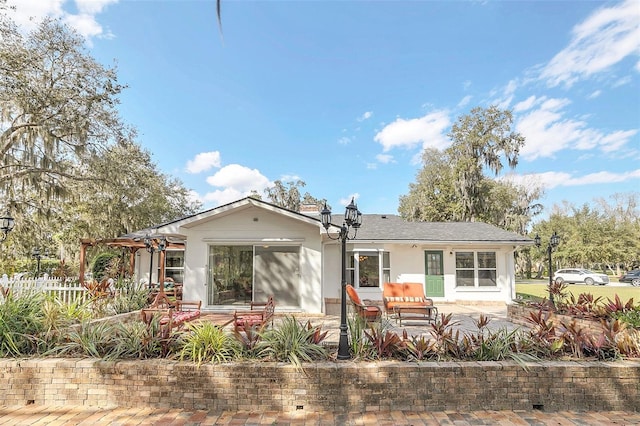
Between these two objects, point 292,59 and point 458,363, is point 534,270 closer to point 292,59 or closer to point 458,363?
point 292,59

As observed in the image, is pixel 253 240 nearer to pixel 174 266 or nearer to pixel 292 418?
pixel 292 418

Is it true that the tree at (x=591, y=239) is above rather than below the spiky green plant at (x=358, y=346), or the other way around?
above

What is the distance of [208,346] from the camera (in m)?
4.39

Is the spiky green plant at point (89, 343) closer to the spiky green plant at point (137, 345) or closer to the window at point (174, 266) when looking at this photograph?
the spiky green plant at point (137, 345)

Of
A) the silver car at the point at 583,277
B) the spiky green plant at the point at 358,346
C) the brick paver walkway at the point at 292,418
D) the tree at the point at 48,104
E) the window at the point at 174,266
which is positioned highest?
the tree at the point at 48,104

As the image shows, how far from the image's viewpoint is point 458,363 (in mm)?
4219

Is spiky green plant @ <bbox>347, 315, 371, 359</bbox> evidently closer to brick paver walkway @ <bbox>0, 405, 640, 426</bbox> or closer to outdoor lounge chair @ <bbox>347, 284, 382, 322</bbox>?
brick paver walkway @ <bbox>0, 405, 640, 426</bbox>

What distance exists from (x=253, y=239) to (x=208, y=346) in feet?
20.3

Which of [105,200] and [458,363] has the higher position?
[105,200]

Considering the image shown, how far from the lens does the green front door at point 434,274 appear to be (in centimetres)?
1448

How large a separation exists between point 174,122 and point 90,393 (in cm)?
1711

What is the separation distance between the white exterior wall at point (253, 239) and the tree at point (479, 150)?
1980cm

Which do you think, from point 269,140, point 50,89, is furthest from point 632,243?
point 50,89

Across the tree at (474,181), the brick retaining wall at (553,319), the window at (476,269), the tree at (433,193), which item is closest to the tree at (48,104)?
the window at (476,269)
